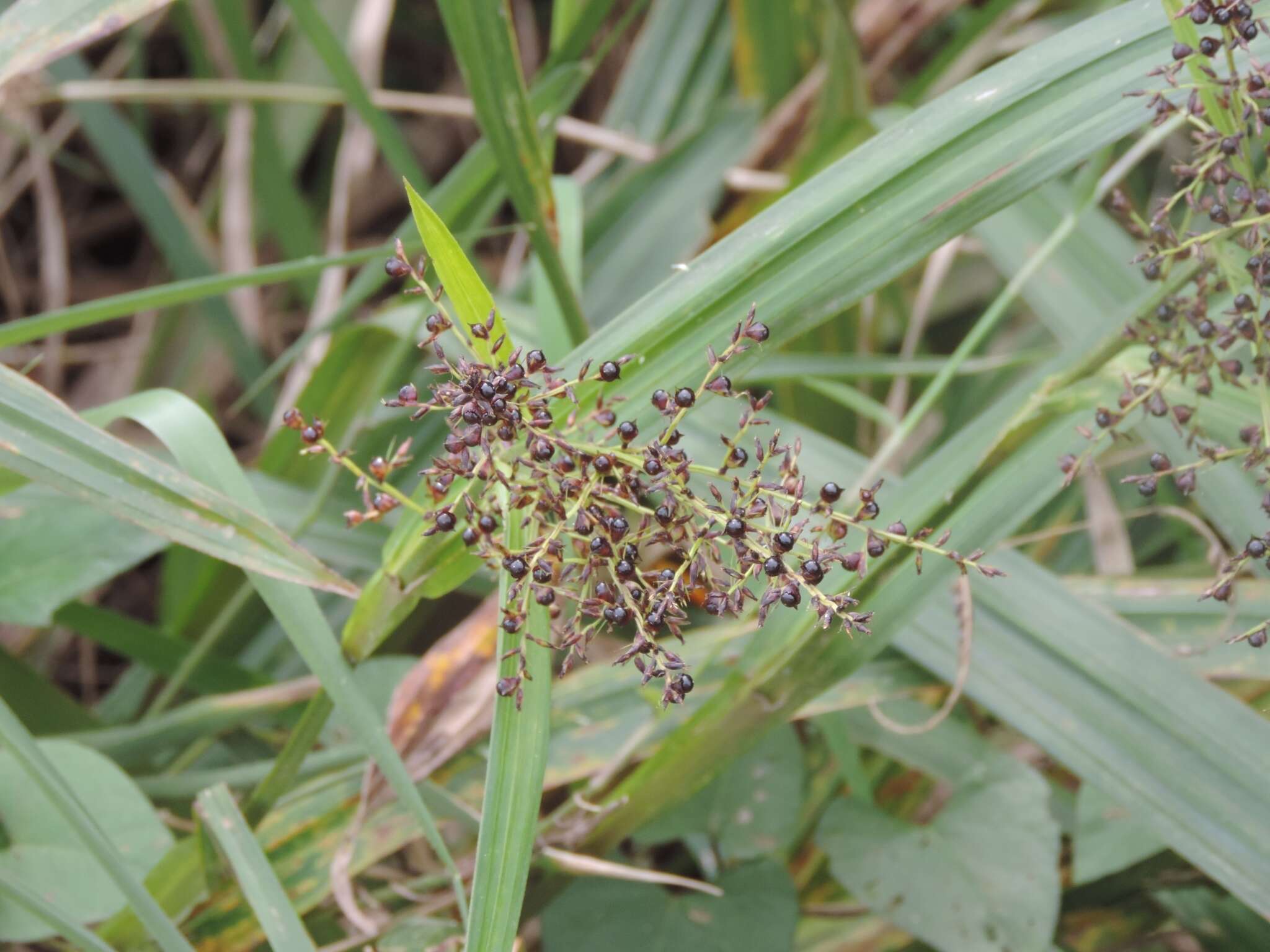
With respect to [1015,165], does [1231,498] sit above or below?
below

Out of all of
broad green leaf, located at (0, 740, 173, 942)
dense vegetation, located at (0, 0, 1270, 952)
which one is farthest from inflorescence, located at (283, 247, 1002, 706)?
broad green leaf, located at (0, 740, 173, 942)

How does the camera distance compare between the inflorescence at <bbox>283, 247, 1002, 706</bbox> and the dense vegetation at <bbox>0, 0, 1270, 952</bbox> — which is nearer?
the inflorescence at <bbox>283, 247, 1002, 706</bbox>

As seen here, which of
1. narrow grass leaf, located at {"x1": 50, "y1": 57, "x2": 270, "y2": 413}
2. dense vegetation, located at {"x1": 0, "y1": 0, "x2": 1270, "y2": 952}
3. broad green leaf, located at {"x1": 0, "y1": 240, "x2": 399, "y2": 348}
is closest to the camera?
dense vegetation, located at {"x1": 0, "y1": 0, "x2": 1270, "y2": 952}

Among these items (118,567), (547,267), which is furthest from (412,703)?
(547,267)

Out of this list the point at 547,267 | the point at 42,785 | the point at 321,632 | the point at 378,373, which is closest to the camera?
the point at 42,785

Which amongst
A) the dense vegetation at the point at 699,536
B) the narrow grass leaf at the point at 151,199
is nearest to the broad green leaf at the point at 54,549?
the dense vegetation at the point at 699,536

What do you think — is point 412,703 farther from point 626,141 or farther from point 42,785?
point 626,141

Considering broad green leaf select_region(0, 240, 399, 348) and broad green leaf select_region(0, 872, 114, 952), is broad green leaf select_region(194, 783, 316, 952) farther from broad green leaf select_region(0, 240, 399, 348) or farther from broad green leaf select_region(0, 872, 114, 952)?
broad green leaf select_region(0, 240, 399, 348)
